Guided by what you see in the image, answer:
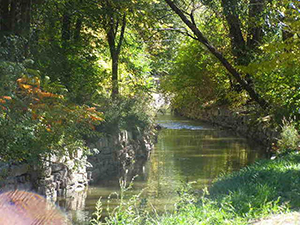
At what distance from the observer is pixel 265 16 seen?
13961 millimetres

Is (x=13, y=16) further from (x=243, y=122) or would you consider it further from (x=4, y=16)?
(x=243, y=122)

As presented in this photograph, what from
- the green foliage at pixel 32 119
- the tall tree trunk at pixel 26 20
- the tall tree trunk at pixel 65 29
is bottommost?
the green foliage at pixel 32 119

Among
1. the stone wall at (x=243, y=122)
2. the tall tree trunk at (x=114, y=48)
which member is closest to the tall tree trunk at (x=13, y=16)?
the tall tree trunk at (x=114, y=48)

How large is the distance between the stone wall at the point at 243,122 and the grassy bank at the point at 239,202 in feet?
17.3

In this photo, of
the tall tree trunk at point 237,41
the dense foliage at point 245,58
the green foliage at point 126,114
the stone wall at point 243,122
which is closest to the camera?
the green foliage at point 126,114

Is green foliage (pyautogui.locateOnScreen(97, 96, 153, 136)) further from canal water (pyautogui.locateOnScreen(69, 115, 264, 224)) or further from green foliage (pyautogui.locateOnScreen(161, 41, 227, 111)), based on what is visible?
green foliage (pyautogui.locateOnScreen(161, 41, 227, 111))

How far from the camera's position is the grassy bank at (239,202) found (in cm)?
478

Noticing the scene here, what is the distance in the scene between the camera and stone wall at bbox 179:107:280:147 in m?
15.3

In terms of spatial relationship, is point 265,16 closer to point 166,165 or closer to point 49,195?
point 166,165

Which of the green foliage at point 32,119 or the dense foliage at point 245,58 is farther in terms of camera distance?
the dense foliage at point 245,58

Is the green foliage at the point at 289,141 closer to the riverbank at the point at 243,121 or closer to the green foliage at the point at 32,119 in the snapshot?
the riverbank at the point at 243,121

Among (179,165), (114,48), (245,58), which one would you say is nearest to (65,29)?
(114,48)

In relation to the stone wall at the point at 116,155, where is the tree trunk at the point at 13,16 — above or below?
above

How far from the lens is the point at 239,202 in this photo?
574 centimetres
